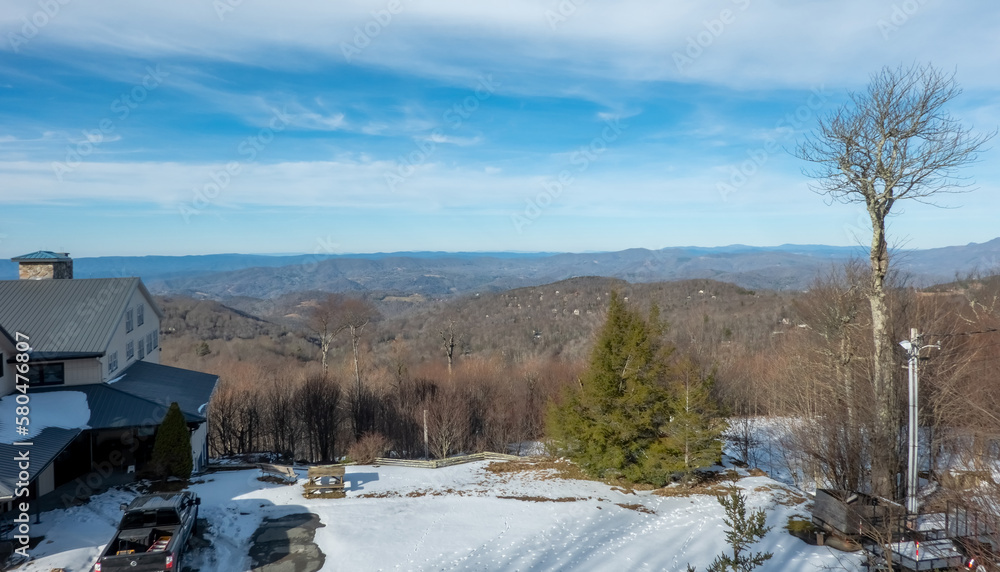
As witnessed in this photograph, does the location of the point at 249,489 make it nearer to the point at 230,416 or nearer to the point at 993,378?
the point at 230,416

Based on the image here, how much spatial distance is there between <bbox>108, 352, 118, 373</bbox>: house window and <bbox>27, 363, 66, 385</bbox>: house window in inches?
57.3

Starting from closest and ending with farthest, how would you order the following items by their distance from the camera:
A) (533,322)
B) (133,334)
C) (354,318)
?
(133,334) → (354,318) → (533,322)

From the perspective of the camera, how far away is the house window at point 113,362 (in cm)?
2110

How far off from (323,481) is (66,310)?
13.3 meters

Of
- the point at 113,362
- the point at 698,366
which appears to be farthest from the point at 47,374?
the point at 698,366

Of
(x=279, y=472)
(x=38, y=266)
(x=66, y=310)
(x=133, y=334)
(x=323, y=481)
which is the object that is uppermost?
(x=38, y=266)

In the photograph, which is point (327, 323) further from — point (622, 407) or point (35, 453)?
point (622, 407)

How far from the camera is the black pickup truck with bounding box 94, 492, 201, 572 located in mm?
10742

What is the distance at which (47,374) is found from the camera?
19.7 meters

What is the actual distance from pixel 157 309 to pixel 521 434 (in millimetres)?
23582

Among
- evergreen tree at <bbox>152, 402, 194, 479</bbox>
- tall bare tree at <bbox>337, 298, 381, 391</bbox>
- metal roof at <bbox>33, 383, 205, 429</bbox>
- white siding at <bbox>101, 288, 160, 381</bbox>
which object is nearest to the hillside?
tall bare tree at <bbox>337, 298, 381, 391</bbox>

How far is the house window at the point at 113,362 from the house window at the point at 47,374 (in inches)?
57.3

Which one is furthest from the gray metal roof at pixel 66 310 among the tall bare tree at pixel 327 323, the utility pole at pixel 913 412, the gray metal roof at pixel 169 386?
the utility pole at pixel 913 412

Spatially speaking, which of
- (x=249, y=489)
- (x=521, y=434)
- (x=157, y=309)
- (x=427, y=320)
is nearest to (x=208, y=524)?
(x=249, y=489)
